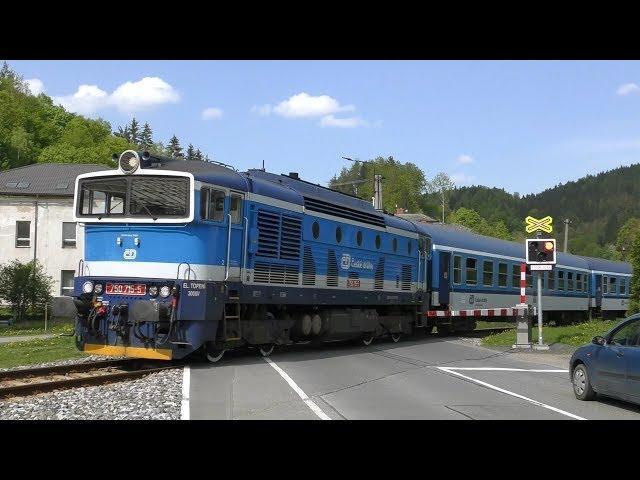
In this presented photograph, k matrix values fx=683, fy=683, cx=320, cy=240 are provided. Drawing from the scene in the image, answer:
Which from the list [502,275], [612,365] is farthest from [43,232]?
[612,365]

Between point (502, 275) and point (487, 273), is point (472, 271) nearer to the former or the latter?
point (487, 273)

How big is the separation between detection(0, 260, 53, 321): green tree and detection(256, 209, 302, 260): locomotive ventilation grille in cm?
2337

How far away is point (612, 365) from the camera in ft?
34.4

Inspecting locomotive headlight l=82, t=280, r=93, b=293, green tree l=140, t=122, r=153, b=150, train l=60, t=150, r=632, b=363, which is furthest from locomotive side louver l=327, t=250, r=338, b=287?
green tree l=140, t=122, r=153, b=150

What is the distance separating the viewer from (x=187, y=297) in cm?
1238

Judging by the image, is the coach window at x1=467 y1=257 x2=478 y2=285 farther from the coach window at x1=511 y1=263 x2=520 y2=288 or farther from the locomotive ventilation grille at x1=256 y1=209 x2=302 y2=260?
the locomotive ventilation grille at x1=256 y1=209 x2=302 y2=260

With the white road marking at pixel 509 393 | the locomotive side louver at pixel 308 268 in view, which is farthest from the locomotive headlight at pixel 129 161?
the white road marking at pixel 509 393

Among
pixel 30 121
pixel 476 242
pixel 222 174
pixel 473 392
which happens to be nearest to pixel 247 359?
pixel 222 174

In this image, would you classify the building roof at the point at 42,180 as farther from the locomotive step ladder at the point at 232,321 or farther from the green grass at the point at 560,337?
the locomotive step ladder at the point at 232,321

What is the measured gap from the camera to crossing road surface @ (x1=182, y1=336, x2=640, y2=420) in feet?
30.3

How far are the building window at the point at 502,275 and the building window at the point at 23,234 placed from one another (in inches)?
1157
